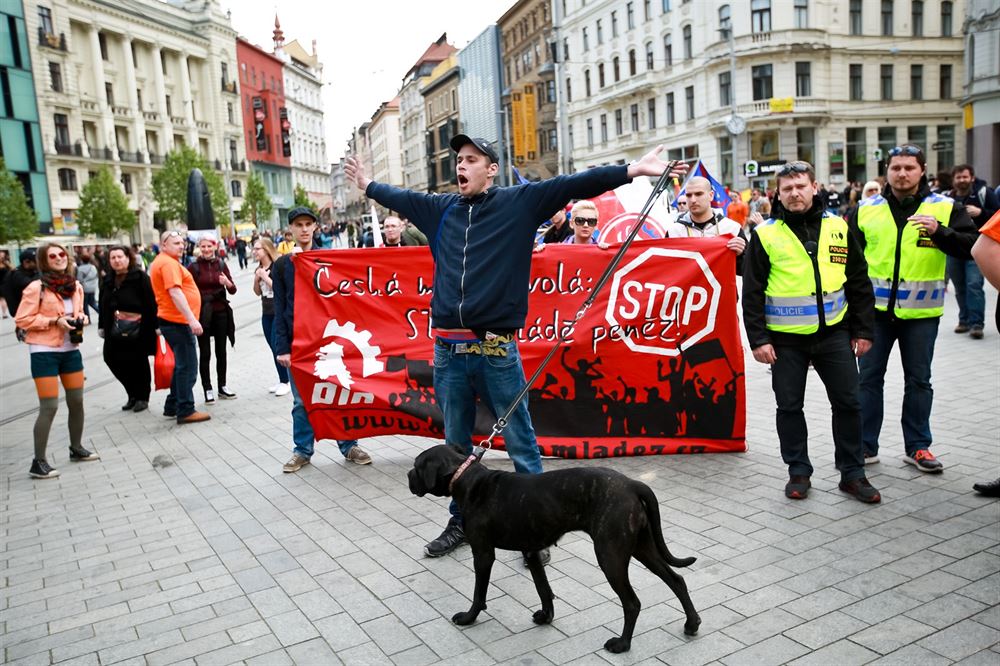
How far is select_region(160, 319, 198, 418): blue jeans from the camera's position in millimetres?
8375

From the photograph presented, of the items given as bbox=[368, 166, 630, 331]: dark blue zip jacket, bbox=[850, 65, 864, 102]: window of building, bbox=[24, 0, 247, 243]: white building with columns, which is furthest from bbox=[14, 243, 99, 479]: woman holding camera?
bbox=[24, 0, 247, 243]: white building with columns

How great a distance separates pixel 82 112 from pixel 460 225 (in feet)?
209

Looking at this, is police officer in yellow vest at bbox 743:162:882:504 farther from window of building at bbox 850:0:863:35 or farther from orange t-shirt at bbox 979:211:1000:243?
window of building at bbox 850:0:863:35

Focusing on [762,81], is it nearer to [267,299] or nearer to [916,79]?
[916,79]

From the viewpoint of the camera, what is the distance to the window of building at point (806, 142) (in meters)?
46.0

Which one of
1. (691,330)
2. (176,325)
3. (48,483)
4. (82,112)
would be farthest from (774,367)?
(82,112)

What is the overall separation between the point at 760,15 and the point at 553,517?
48606 mm

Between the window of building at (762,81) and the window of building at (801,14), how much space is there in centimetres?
283

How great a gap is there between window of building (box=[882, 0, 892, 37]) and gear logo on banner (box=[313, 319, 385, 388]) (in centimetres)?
4984

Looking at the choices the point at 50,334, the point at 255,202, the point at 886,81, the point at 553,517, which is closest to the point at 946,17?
the point at 886,81

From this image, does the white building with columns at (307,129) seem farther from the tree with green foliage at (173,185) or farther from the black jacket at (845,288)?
the black jacket at (845,288)

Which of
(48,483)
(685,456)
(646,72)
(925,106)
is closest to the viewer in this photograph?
(685,456)

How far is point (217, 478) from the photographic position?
626 cm

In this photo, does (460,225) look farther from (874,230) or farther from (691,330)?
(874,230)
